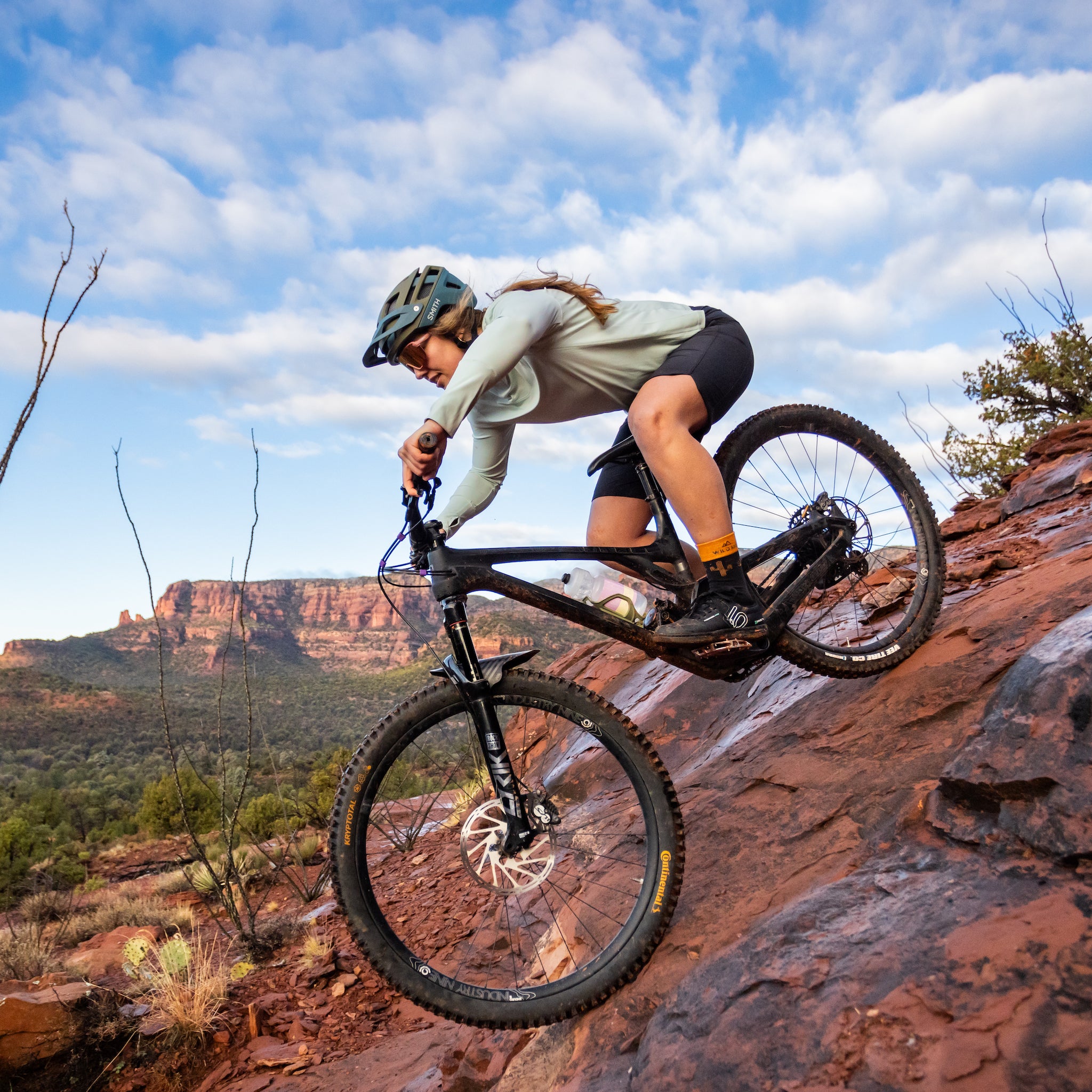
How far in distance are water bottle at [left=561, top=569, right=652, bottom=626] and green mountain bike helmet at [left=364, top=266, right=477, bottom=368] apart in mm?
1061

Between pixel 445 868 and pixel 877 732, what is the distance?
13.6ft

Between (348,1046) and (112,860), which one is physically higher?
(348,1046)

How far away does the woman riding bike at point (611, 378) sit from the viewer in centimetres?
269

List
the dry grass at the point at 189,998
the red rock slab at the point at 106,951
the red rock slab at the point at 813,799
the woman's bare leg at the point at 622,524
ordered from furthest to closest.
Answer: the red rock slab at the point at 106,951
the dry grass at the point at 189,998
the woman's bare leg at the point at 622,524
the red rock slab at the point at 813,799

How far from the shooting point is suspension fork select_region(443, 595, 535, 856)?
93.7 inches

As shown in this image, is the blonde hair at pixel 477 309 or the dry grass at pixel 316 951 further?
the dry grass at pixel 316 951

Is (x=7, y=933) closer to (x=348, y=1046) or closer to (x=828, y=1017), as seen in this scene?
(x=348, y=1046)

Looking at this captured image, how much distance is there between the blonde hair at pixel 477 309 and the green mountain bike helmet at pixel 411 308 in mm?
23

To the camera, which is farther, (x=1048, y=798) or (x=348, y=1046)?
(x=348, y=1046)

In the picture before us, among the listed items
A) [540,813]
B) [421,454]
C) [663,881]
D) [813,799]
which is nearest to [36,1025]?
[540,813]

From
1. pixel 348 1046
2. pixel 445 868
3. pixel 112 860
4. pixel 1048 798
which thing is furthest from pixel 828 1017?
pixel 112 860

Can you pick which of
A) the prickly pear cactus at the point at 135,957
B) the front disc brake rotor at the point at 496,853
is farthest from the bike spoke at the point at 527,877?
the prickly pear cactus at the point at 135,957

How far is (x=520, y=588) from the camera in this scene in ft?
8.25

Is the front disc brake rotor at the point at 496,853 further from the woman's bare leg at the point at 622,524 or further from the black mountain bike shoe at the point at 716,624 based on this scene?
the woman's bare leg at the point at 622,524
